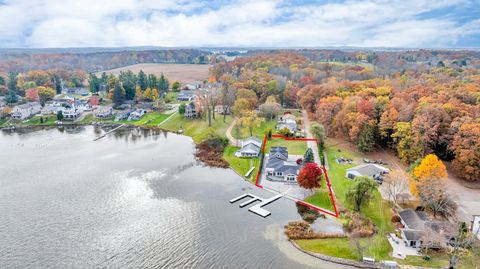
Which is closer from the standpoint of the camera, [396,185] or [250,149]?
[396,185]

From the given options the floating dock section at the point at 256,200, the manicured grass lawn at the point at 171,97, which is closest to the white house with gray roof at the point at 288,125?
the floating dock section at the point at 256,200

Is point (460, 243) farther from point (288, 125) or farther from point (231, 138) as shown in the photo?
point (231, 138)

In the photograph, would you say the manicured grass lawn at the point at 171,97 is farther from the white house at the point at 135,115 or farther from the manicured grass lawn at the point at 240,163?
the manicured grass lawn at the point at 240,163

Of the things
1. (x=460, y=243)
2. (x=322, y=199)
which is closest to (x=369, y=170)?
(x=322, y=199)

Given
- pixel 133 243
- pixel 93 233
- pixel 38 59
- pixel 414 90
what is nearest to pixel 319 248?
pixel 133 243

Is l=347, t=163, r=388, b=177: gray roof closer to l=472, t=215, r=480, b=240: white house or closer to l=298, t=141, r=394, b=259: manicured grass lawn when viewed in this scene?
l=298, t=141, r=394, b=259: manicured grass lawn

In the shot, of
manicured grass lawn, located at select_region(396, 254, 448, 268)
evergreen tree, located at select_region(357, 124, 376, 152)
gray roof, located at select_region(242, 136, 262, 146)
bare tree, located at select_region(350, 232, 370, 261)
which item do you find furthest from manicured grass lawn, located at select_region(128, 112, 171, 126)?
manicured grass lawn, located at select_region(396, 254, 448, 268)
